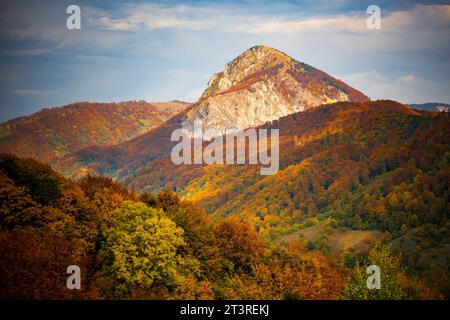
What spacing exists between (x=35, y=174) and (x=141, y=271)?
23.9 meters

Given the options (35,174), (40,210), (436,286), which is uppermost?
(35,174)

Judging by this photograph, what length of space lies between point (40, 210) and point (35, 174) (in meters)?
10.3

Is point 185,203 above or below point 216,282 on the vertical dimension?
above

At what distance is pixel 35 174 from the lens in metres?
76.1

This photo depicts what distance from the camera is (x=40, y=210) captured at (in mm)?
67375

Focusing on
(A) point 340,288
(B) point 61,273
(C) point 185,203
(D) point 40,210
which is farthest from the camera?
(C) point 185,203

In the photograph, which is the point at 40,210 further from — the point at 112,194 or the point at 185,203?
the point at 185,203
